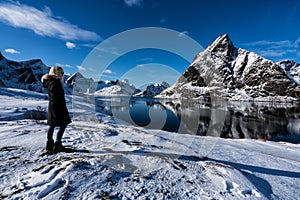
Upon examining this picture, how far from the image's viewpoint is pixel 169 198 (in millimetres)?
3139

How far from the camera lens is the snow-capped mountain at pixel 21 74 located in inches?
4619

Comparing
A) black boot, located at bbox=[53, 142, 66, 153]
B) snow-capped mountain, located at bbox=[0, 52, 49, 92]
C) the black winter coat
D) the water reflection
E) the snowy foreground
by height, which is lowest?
the water reflection

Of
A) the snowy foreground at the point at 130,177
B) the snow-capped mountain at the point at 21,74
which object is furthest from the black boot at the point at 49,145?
the snow-capped mountain at the point at 21,74

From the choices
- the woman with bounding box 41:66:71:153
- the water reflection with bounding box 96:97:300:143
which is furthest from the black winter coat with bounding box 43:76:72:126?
the water reflection with bounding box 96:97:300:143

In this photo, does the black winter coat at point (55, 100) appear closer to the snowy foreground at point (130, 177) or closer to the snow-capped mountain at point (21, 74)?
the snowy foreground at point (130, 177)

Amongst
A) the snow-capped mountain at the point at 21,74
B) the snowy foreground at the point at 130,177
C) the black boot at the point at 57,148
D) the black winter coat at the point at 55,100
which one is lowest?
the snowy foreground at the point at 130,177

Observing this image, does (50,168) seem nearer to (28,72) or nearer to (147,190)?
(147,190)

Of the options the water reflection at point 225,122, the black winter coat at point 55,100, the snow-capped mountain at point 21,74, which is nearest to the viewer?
the black winter coat at point 55,100

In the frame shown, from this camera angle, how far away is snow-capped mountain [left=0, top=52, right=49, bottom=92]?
117 m

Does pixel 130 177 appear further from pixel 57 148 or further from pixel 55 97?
pixel 55 97

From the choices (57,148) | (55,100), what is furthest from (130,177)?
(55,100)

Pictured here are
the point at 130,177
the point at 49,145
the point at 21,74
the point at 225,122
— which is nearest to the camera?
the point at 130,177

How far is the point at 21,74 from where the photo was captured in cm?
A: 12950

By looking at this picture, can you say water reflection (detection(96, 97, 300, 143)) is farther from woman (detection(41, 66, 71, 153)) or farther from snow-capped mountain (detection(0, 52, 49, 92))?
snow-capped mountain (detection(0, 52, 49, 92))
